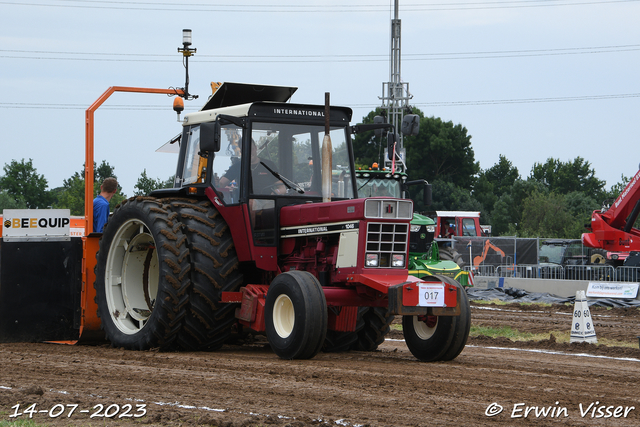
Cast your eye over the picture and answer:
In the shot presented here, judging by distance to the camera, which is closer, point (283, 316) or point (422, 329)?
point (283, 316)

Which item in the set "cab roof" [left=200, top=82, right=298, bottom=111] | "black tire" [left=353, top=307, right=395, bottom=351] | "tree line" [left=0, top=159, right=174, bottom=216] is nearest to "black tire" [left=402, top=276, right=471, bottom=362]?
"black tire" [left=353, top=307, right=395, bottom=351]

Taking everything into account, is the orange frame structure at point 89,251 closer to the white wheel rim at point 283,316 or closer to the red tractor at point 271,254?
the red tractor at point 271,254

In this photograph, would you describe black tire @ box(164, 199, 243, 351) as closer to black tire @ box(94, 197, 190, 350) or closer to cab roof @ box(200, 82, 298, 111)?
black tire @ box(94, 197, 190, 350)

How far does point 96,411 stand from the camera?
5.52 metres

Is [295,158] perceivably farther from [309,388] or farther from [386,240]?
[309,388]

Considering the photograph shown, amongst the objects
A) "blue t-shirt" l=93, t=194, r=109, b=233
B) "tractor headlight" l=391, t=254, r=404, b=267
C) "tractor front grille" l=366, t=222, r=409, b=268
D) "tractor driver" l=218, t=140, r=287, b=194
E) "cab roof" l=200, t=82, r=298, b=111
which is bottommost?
"tractor headlight" l=391, t=254, r=404, b=267

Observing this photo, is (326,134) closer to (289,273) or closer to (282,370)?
(289,273)

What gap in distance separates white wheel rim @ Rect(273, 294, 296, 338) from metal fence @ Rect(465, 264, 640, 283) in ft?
53.8

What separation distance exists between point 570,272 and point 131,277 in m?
17.4

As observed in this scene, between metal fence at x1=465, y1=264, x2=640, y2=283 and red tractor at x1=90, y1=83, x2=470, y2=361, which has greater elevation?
red tractor at x1=90, y1=83, x2=470, y2=361

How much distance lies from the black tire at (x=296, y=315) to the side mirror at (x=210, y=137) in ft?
5.28

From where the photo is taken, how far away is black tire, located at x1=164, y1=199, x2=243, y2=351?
8.84 metres

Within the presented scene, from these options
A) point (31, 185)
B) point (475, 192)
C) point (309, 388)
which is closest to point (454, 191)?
point (475, 192)

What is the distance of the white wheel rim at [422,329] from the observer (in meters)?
8.65
